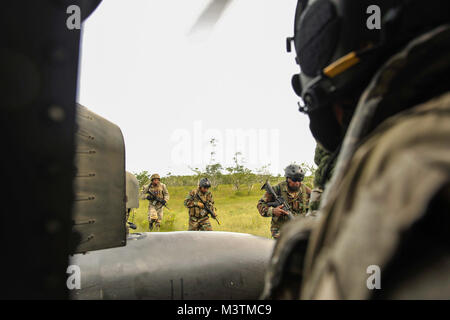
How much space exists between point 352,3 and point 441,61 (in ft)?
1.42

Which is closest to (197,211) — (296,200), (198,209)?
(198,209)

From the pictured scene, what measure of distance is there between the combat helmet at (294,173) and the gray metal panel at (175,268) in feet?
11.7

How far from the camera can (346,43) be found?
91 centimetres

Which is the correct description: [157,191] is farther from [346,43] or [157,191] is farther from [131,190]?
[346,43]

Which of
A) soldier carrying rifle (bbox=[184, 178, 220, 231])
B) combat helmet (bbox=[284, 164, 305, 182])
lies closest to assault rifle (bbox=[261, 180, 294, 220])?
combat helmet (bbox=[284, 164, 305, 182])

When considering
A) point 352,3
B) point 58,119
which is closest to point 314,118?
point 352,3

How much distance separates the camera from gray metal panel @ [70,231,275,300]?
2.26 m

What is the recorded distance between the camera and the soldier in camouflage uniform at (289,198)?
6164 millimetres

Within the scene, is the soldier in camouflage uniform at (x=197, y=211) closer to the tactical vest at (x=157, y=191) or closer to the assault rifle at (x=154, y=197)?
the assault rifle at (x=154, y=197)

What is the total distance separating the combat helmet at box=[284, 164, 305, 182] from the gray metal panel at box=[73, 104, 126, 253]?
4439 mm

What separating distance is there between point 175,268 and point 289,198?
4.37 meters

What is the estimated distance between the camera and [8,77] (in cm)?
54

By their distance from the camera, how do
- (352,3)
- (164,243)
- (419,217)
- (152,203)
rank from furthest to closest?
(152,203) < (164,243) < (352,3) < (419,217)
